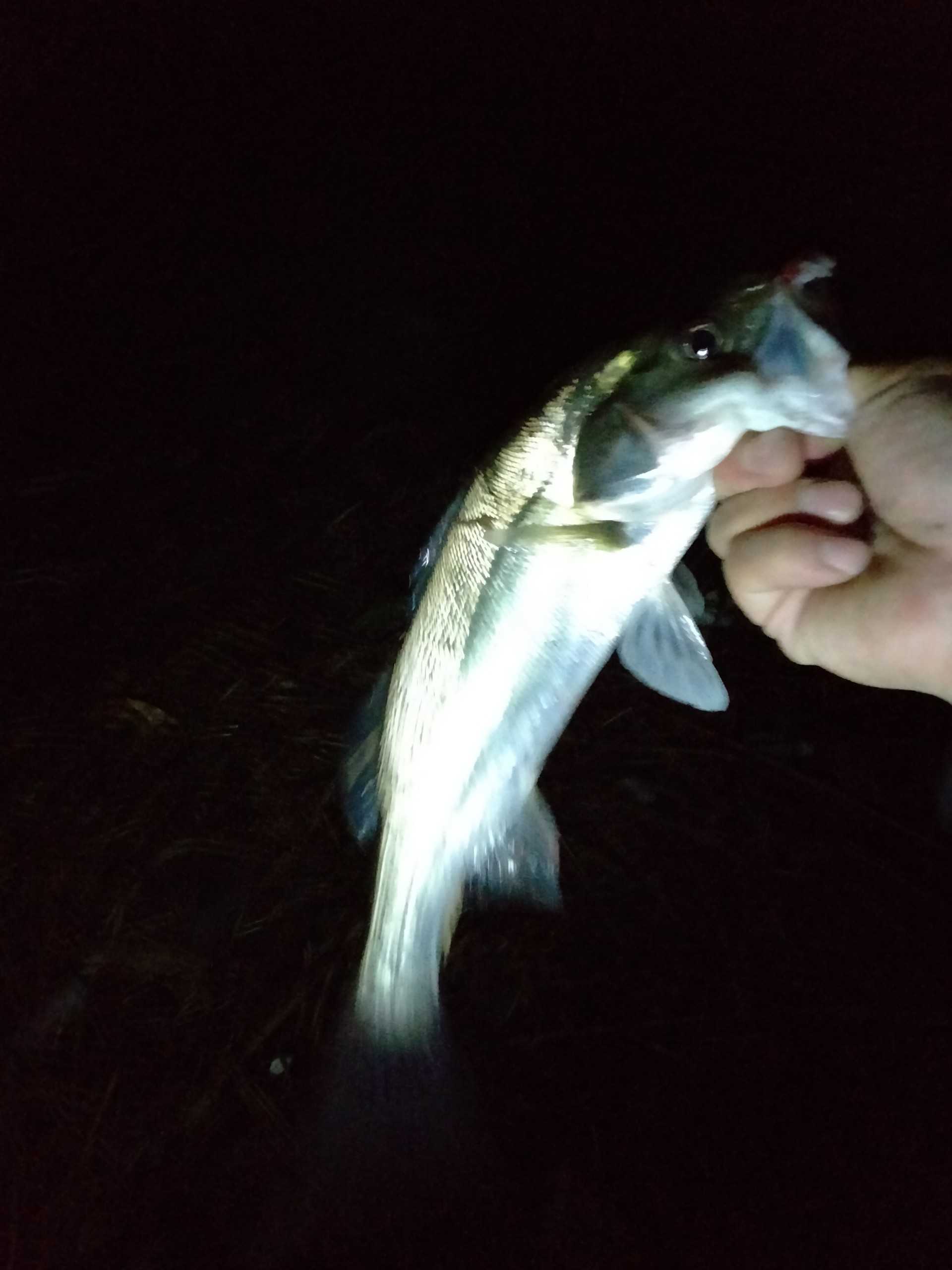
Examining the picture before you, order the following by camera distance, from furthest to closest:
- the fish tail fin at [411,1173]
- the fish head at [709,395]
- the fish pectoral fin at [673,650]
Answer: the fish tail fin at [411,1173] < the fish pectoral fin at [673,650] < the fish head at [709,395]

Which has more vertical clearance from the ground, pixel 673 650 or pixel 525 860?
pixel 673 650

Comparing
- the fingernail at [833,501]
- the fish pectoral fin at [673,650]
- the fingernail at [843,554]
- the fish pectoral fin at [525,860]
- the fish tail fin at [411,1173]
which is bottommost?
the fish tail fin at [411,1173]

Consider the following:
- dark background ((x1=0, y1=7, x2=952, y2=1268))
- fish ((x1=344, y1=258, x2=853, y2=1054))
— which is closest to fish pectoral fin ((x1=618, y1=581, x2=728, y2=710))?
fish ((x1=344, y1=258, x2=853, y2=1054))

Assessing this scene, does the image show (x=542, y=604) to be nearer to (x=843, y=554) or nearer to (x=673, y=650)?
(x=673, y=650)

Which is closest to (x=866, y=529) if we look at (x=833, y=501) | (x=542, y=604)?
(x=833, y=501)

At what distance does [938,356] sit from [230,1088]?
4.47 ft

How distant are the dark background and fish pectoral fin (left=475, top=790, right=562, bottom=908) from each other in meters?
0.36

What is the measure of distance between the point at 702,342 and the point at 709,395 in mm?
45

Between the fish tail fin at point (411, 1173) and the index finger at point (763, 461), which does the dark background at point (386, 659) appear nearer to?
the fish tail fin at point (411, 1173)

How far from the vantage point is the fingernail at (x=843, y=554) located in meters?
0.69

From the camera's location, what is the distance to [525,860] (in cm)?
86

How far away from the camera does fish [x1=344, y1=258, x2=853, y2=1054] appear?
2.06ft

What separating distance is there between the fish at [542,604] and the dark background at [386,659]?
1.19 ft

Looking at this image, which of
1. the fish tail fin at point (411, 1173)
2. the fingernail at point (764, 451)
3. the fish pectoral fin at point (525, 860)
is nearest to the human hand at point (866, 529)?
the fingernail at point (764, 451)
